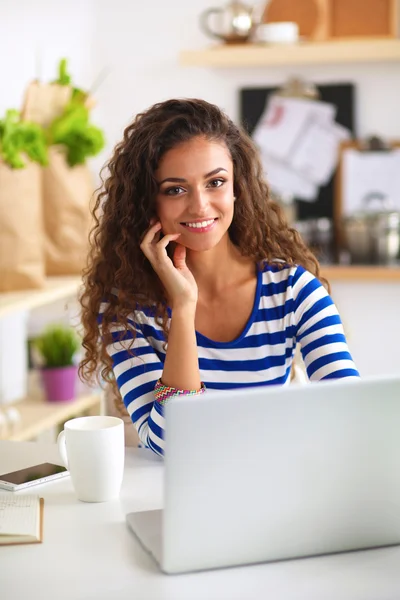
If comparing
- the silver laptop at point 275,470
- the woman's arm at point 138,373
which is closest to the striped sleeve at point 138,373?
the woman's arm at point 138,373

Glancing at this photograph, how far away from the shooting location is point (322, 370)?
57.6 inches

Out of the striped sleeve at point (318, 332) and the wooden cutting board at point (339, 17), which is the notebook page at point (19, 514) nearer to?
the striped sleeve at point (318, 332)

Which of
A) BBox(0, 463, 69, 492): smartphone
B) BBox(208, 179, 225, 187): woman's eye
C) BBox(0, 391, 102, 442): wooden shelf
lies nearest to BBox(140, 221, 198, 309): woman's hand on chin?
BBox(208, 179, 225, 187): woman's eye

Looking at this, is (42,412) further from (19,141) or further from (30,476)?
(30,476)

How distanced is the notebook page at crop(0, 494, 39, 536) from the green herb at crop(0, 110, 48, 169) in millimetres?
1164

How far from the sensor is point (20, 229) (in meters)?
2.15

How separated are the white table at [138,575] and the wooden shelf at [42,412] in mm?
1316

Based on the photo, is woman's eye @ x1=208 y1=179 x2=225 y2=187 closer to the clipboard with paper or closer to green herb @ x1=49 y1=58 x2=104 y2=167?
green herb @ x1=49 y1=58 x2=104 y2=167

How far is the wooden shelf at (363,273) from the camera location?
9.66 ft

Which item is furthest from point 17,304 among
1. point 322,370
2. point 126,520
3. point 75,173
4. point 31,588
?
point 31,588

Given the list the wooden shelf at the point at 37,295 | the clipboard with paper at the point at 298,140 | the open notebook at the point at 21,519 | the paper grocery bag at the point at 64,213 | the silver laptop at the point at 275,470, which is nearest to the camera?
the silver laptop at the point at 275,470

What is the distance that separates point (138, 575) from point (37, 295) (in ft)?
4.58

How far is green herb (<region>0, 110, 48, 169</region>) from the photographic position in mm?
2072

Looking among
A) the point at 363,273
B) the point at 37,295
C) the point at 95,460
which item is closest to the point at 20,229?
the point at 37,295
